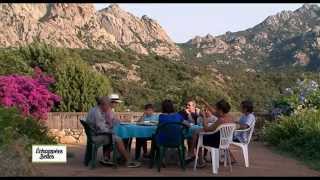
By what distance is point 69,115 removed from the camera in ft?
63.0

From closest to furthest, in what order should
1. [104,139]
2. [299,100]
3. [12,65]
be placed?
[104,139]
[299,100]
[12,65]

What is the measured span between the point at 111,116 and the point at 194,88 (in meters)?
14.1

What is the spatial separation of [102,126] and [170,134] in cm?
125

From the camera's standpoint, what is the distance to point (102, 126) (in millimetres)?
10961

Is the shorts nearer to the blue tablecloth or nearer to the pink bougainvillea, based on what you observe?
the blue tablecloth

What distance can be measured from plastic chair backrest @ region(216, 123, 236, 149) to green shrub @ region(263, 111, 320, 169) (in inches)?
73.3

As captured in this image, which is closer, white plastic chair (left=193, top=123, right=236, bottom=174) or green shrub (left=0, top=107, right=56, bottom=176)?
green shrub (left=0, top=107, right=56, bottom=176)

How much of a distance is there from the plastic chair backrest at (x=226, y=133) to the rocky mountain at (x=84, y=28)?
41.8 meters

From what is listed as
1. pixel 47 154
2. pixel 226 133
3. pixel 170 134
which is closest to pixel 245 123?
pixel 226 133

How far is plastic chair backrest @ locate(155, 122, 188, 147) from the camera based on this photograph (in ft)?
34.1

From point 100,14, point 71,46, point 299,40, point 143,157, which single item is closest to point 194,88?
point 143,157

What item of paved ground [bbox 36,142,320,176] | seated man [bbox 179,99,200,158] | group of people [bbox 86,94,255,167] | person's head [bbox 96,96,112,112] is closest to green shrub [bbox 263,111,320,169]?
paved ground [bbox 36,142,320,176]

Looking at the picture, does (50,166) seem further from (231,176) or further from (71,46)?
(71,46)

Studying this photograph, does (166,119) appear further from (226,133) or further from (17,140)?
(17,140)
